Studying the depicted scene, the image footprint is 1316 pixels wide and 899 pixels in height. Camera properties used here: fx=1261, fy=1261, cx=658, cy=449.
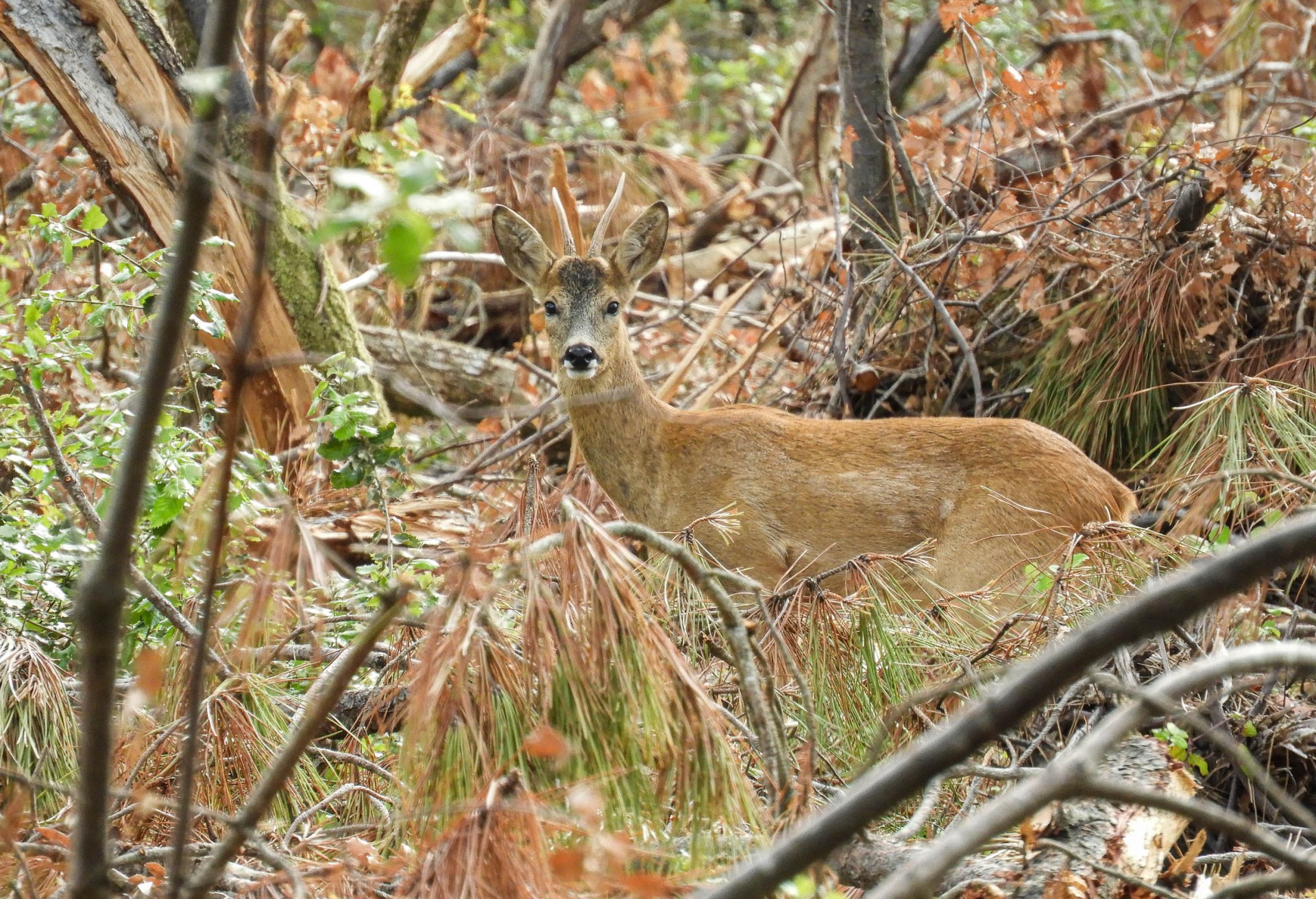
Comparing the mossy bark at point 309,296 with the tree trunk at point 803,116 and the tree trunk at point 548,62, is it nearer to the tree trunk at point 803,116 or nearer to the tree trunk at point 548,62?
the tree trunk at point 548,62

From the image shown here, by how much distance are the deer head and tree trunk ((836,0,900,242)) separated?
1335mm

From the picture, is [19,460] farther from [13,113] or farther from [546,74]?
[546,74]

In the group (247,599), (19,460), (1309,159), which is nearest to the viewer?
(247,599)

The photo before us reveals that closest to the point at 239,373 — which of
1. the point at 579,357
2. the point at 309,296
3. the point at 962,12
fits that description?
the point at 579,357

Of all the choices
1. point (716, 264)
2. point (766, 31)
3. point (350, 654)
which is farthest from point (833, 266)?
point (766, 31)

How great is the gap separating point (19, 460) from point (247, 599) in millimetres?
2117

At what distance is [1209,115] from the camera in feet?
33.2

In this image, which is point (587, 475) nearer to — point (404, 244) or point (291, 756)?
point (291, 756)

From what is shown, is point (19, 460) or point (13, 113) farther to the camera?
point (13, 113)

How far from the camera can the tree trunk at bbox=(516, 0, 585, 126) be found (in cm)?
1137

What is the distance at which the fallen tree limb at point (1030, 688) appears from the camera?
1640mm

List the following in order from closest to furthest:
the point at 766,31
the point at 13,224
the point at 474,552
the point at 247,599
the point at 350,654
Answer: the point at 350,654 < the point at 474,552 < the point at 247,599 < the point at 13,224 < the point at 766,31

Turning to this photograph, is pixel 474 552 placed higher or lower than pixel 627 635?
higher

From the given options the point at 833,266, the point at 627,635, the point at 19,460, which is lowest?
the point at 627,635
